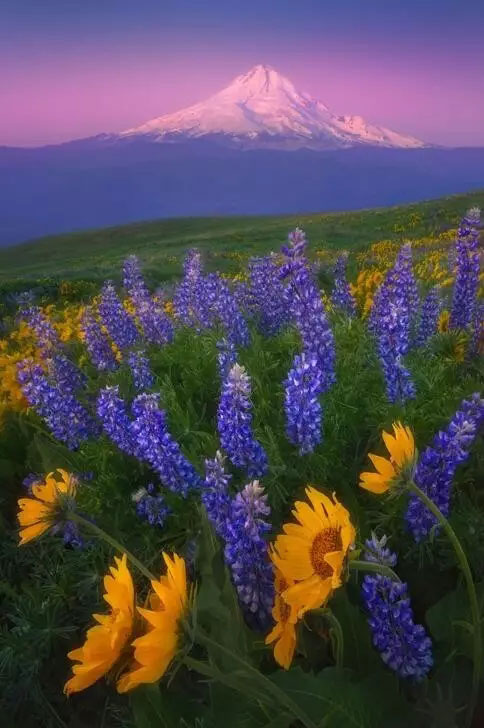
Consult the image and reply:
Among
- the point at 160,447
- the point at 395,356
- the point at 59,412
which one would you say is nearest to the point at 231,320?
the point at 59,412

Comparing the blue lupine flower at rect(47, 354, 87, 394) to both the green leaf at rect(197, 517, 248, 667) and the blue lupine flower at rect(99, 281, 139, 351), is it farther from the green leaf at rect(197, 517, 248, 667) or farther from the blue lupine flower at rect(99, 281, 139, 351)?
the green leaf at rect(197, 517, 248, 667)

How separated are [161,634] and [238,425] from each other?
1.10 metres

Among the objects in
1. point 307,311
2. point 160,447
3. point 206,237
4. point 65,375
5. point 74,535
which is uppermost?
point 307,311

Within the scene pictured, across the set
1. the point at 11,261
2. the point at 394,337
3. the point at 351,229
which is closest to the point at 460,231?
Result: the point at 394,337

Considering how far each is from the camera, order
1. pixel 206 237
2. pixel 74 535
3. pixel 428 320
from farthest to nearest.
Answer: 1. pixel 206 237
2. pixel 428 320
3. pixel 74 535

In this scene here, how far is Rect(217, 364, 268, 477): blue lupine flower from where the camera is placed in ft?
7.08

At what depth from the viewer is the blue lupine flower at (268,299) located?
14.1 feet

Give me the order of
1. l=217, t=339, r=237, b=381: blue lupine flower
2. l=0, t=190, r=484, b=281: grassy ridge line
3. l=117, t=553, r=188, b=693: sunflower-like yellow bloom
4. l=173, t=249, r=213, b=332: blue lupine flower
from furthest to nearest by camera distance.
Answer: l=0, t=190, r=484, b=281: grassy ridge line → l=173, t=249, r=213, b=332: blue lupine flower → l=217, t=339, r=237, b=381: blue lupine flower → l=117, t=553, r=188, b=693: sunflower-like yellow bloom

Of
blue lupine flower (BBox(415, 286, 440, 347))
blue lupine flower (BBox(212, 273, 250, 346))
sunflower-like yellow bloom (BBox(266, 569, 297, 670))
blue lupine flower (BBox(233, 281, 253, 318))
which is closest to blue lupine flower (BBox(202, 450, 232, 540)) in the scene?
sunflower-like yellow bloom (BBox(266, 569, 297, 670))

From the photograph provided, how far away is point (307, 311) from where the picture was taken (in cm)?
287

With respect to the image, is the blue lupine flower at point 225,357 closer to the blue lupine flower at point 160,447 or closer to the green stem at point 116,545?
the blue lupine flower at point 160,447

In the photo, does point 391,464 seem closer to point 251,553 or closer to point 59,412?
point 251,553

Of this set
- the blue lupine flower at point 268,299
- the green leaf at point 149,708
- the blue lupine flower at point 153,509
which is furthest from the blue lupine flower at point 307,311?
the green leaf at point 149,708

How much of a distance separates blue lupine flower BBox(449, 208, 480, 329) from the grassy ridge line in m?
15.8
